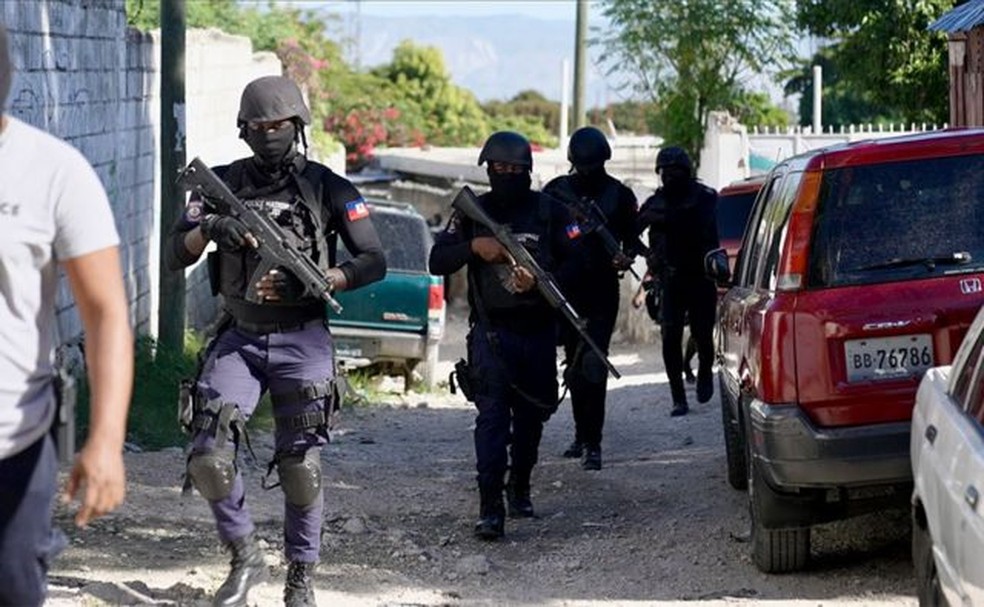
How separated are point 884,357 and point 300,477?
2.11 m

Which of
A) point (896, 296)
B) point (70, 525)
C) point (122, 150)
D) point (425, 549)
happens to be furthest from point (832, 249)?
point (122, 150)

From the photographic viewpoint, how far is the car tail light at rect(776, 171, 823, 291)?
24.7 feet

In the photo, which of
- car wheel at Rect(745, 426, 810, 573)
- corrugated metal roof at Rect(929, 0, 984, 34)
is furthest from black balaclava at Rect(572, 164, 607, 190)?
car wheel at Rect(745, 426, 810, 573)

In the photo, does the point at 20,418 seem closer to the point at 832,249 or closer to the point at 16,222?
the point at 16,222

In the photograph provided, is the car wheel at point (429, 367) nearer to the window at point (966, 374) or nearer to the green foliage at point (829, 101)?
the window at point (966, 374)

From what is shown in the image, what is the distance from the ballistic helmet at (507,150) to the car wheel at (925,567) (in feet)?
11.8

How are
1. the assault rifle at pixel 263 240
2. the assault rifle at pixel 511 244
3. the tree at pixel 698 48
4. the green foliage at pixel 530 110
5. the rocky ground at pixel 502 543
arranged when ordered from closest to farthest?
1. the assault rifle at pixel 263 240
2. the rocky ground at pixel 502 543
3. the assault rifle at pixel 511 244
4. the tree at pixel 698 48
5. the green foliage at pixel 530 110

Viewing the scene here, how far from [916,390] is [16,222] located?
12.7 ft

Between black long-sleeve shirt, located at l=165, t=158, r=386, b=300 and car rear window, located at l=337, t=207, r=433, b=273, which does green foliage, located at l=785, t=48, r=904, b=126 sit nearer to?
car rear window, located at l=337, t=207, r=433, b=273

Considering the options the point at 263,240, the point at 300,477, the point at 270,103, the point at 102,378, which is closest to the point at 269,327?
the point at 263,240

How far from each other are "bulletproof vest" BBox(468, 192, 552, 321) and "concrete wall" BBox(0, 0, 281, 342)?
2.54 m

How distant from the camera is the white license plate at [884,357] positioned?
291 inches

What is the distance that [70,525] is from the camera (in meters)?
8.80

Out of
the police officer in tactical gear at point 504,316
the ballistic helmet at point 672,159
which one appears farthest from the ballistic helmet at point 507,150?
the ballistic helmet at point 672,159
